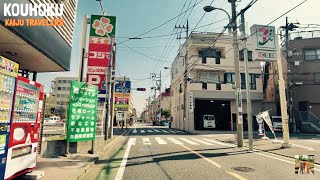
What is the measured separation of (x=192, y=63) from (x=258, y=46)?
19517mm

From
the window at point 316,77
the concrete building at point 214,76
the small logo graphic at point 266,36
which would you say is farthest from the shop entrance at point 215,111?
the small logo graphic at point 266,36

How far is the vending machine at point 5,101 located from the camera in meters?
4.73

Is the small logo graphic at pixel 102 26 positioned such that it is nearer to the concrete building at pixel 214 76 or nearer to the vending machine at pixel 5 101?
the vending machine at pixel 5 101

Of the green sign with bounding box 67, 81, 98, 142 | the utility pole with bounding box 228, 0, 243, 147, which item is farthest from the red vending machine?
the utility pole with bounding box 228, 0, 243, 147

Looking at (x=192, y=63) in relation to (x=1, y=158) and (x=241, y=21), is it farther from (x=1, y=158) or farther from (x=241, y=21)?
(x=1, y=158)

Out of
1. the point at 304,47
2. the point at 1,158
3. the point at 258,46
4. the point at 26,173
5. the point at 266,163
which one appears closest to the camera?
the point at 1,158

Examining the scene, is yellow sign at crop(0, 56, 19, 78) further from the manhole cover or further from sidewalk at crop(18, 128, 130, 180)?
the manhole cover

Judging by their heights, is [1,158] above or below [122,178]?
above

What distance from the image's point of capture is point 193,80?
33156 millimetres

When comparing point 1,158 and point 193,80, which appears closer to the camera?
point 1,158

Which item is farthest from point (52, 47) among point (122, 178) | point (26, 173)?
point (122, 178)

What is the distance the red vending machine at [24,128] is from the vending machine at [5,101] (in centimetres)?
17

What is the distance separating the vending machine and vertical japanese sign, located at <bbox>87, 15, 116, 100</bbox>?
889cm

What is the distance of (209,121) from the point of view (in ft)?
113
